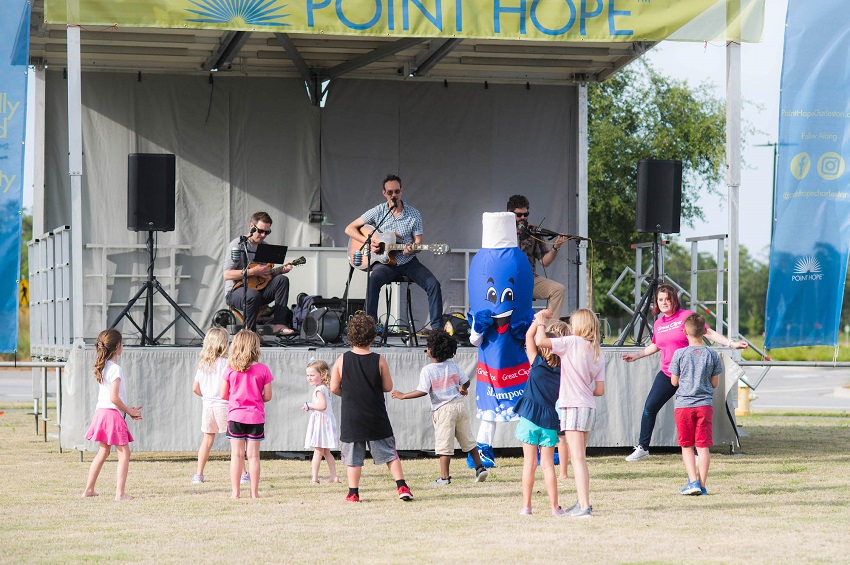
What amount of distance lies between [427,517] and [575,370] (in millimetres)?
1232

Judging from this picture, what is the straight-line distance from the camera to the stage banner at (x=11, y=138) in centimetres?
933

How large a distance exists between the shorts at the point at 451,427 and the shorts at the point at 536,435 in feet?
4.70

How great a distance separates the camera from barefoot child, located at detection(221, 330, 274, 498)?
7.83 metres

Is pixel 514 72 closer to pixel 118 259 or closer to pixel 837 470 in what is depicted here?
pixel 118 259

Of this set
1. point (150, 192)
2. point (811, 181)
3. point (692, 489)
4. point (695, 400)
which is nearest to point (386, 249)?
point (150, 192)

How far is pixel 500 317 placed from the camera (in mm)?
8352

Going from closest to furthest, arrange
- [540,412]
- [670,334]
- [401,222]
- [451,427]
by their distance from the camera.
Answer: [540,412], [451,427], [670,334], [401,222]

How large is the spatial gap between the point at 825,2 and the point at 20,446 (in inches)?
339

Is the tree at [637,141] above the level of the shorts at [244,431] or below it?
above

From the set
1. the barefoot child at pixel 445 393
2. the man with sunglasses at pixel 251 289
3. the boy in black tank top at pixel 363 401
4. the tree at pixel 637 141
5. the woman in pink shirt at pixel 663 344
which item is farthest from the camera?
the tree at pixel 637 141

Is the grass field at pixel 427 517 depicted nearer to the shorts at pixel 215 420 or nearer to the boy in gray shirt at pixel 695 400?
the boy in gray shirt at pixel 695 400

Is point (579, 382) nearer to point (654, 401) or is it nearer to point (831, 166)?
point (654, 401)

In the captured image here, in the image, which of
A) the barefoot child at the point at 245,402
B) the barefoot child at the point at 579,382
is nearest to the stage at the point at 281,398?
the barefoot child at the point at 245,402

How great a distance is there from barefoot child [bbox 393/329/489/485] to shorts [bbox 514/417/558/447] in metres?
1.43
